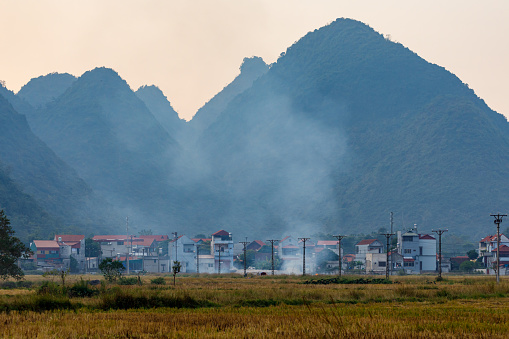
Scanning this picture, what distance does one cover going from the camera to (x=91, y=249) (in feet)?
512

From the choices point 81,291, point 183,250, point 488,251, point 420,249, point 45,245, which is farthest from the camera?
point 183,250

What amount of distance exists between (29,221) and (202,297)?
16560cm

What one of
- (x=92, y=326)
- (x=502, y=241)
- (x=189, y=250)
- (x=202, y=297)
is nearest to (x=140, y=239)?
(x=189, y=250)

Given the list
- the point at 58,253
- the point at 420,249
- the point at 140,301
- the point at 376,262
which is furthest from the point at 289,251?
the point at 140,301

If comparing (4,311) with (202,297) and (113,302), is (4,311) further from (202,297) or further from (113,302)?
Result: (202,297)

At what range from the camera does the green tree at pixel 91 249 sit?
507 ft

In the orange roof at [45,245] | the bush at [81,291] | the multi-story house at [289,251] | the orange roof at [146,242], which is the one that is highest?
the bush at [81,291]

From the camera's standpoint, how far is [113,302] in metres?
33.1

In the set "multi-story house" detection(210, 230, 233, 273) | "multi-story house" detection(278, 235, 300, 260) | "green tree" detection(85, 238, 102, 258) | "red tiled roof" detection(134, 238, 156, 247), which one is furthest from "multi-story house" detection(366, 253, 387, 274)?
"red tiled roof" detection(134, 238, 156, 247)

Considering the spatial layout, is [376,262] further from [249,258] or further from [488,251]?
[249,258]

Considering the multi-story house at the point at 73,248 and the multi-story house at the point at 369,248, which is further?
the multi-story house at the point at 369,248

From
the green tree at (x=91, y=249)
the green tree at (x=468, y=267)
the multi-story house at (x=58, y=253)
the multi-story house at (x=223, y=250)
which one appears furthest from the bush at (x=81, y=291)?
the green tree at (x=91, y=249)

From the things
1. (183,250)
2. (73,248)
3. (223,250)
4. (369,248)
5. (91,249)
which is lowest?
(183,250)

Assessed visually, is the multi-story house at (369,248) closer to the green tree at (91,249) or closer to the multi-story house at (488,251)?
the multi-story house at (488,251)
